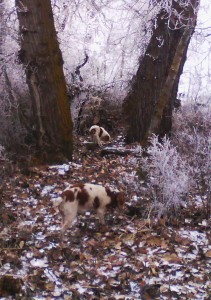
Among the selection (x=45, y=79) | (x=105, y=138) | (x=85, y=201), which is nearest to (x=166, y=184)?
(x=85, y=201)

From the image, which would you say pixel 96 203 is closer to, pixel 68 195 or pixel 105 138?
pixel 68 195

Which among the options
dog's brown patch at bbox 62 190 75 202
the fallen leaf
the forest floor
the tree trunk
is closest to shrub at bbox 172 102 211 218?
the forest floor

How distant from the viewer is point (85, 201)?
17.4ft

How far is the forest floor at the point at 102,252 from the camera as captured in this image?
4234mm

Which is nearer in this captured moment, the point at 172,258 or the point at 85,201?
the point at 172,258

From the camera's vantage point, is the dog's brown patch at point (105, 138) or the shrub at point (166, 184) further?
the dog's brown patch at point (105, 138)

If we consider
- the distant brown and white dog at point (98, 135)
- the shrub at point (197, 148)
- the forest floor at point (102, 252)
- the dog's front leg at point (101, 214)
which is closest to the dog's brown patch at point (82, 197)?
the dog's front leg at point (101, 214)

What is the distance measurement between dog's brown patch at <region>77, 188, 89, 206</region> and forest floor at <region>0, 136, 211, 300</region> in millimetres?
361

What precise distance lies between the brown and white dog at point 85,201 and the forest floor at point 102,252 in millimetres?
209

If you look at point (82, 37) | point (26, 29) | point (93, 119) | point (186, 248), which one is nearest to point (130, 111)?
point (93, 119)

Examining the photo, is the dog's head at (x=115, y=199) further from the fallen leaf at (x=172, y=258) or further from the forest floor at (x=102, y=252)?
the fallen leaf at (x=172, y=258)

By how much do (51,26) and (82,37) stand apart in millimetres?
5771

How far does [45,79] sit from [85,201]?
9.90 feet

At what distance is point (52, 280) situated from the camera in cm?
436
